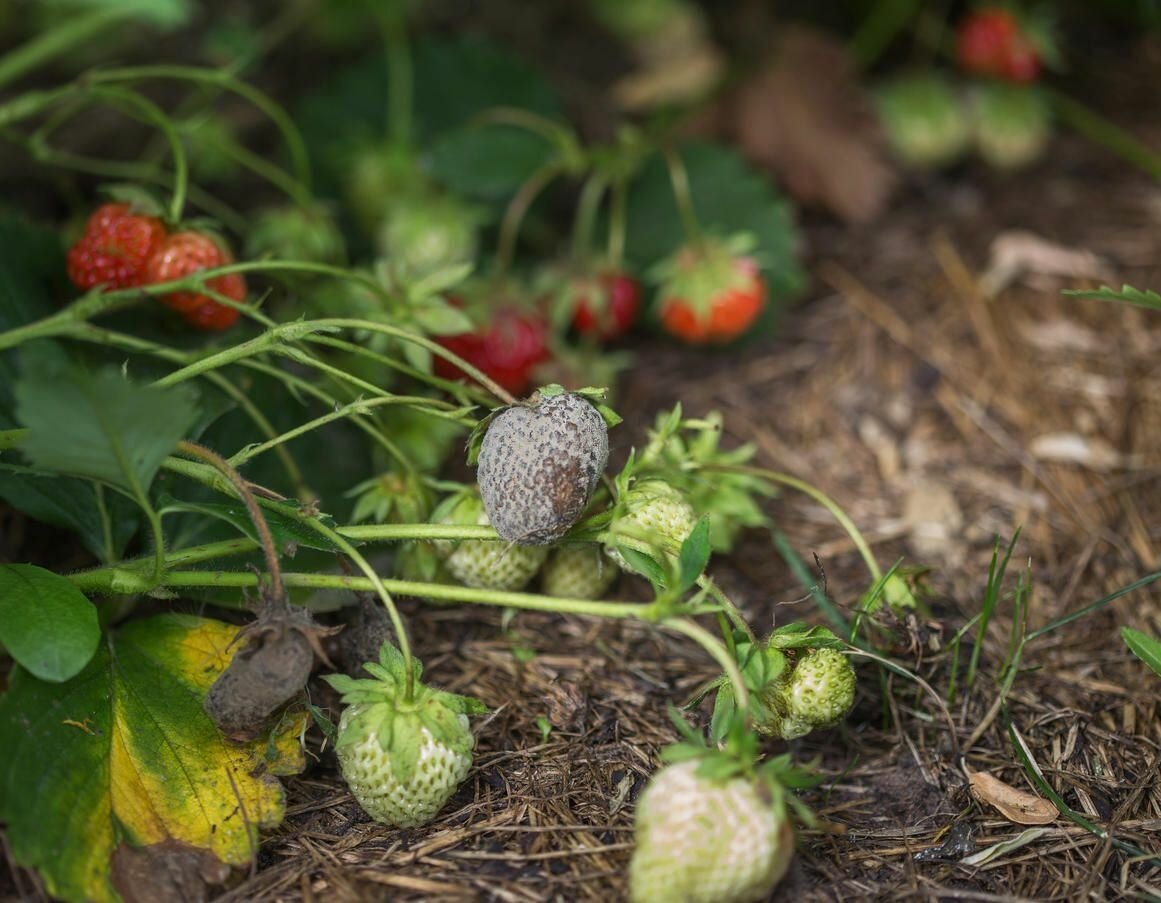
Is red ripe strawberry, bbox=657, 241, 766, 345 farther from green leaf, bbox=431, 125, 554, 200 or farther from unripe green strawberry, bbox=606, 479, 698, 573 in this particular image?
unripe green strawberry, bbox=606, 479, 698, 573

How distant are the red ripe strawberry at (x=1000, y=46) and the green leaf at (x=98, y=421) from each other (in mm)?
2244

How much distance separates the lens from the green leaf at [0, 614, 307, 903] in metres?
1.24

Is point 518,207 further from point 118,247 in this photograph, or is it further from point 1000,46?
point 1000,46

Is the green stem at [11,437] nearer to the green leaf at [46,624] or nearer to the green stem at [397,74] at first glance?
the green leaf at [46,624]

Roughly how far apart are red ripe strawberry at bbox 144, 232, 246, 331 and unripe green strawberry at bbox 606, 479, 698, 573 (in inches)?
27.8

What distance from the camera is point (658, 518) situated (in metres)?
1.42

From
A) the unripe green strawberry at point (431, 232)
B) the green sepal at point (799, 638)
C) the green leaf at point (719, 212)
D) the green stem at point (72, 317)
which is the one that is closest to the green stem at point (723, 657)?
the green sepal at point (799, 638)

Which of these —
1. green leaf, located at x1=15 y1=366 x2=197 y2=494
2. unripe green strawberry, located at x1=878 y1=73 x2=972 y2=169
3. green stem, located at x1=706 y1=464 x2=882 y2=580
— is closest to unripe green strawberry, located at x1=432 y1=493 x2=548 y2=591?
green stem, located at x1=706 y1=464 x2=882 y2=580

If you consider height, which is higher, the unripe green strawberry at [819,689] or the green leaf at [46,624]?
the green leaf at [46,624]

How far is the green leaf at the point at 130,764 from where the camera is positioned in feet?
4.06

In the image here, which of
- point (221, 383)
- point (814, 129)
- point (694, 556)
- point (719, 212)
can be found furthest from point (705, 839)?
point (814, 129)

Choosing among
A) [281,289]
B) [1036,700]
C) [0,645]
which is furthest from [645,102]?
[0,645]

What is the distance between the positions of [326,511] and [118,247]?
51 cm

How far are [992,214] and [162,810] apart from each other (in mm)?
2353
